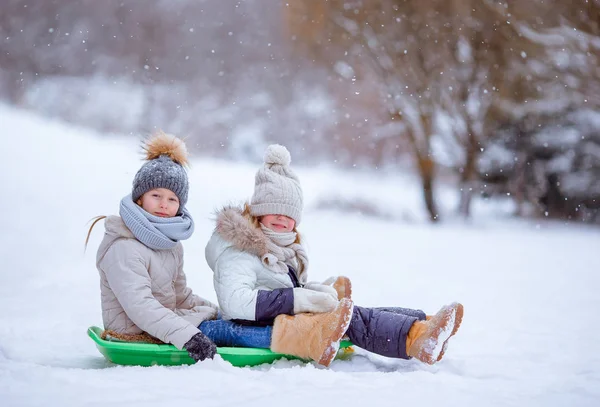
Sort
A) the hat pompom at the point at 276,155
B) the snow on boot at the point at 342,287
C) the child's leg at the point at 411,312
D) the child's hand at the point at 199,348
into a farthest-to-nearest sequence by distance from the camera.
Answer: the snow on boot at the point at 342,287 < the hat pompom at the point at 276,155 < the child's leg at the point at 411,312 < the child's hand at the point at 199,348

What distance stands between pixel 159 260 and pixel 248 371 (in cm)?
64

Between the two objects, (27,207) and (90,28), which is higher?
(90,28)

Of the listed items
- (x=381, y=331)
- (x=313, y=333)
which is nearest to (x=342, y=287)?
(x=381, y=331)

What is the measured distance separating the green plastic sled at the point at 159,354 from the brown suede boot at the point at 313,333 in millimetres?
91

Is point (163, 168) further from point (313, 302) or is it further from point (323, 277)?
point (323, 277)

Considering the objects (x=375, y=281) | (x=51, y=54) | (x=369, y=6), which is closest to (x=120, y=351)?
(x=375, y=281)

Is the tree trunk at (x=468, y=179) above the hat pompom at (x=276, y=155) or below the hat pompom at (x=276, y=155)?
above

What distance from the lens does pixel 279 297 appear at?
2.80m

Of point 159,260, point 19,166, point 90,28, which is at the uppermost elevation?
point 90,28

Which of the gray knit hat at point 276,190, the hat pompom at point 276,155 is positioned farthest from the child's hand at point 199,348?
the hat pompom at point 276,155

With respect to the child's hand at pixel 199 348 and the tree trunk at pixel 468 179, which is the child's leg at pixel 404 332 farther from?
the tree trunk at pixel 468 179

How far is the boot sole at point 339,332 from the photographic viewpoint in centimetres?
266

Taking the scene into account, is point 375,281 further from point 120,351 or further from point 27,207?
point 27,207

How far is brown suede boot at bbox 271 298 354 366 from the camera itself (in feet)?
8.73
